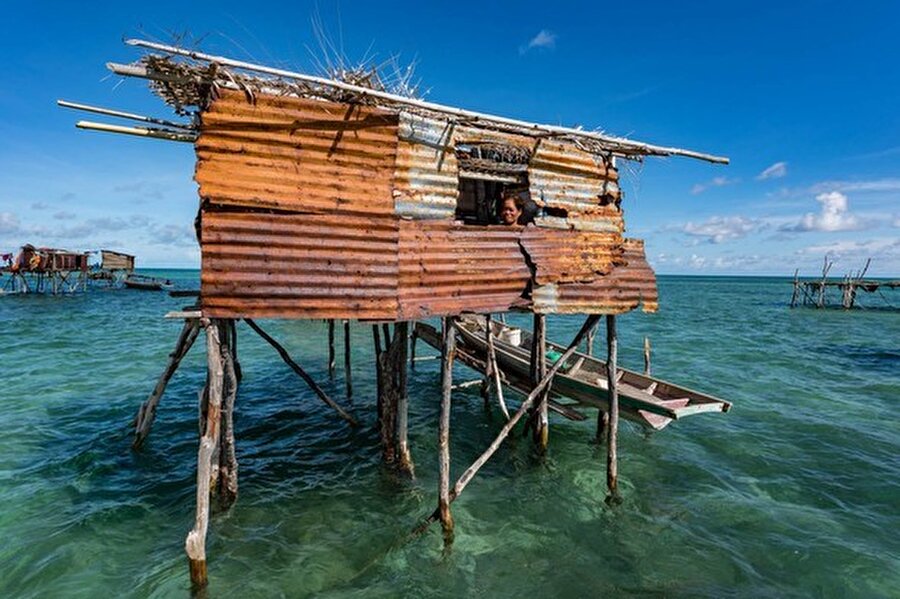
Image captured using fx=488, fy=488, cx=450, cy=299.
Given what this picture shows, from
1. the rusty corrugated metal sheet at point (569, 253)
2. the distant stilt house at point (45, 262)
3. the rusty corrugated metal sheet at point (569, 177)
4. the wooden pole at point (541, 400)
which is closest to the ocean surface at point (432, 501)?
the wooden pole at point (541, 400)

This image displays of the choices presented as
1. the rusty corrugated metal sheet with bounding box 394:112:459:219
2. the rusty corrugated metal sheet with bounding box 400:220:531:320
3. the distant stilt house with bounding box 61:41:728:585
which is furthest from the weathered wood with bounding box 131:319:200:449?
the rusty corrugated metal sheet with bounding box 394:112:459:219

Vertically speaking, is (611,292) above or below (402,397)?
above

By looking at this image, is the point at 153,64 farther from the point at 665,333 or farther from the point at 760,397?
the point at 665,333

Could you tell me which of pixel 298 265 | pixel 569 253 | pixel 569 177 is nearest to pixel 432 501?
pixel 298 265

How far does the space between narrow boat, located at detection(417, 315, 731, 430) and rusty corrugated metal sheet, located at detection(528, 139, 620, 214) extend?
4263 mm

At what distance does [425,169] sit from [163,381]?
7.54 metres

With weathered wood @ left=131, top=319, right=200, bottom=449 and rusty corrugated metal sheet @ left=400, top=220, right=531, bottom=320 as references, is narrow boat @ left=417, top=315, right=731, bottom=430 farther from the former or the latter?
weathered wood @ left=131, top=319, right=200, bottom=449

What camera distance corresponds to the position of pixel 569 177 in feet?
32.1

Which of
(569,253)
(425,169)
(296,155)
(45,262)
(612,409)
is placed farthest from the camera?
(45,262)

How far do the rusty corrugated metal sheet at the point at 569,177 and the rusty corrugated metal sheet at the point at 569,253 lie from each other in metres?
0.60

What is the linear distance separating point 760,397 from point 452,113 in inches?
695

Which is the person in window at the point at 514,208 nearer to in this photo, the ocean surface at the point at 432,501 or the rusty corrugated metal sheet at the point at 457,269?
the rusty corrugated metal sheet at the point at 457,269

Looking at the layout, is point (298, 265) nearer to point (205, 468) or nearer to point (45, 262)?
point (205, 468)

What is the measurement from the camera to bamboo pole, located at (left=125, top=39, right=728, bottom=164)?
21.0ft
